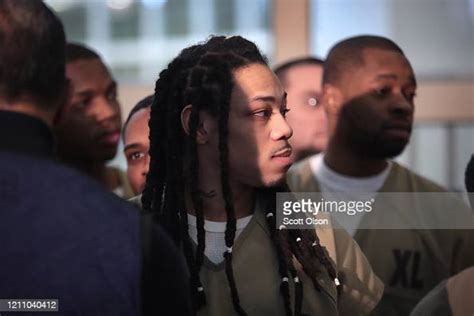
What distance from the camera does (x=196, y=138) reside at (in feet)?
5.98

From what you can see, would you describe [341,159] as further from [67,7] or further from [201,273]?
[67,7]

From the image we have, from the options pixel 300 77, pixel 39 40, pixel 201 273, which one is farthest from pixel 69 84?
pixel 300 77

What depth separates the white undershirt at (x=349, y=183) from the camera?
7.16 feet

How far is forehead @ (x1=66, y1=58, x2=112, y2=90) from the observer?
2.58 m

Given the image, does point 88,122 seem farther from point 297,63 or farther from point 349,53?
point 297,63

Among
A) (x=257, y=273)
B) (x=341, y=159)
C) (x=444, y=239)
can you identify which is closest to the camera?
(x=257, y=273)

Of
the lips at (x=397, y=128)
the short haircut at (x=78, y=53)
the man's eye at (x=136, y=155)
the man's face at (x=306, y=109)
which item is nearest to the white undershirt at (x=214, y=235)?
the man's eye at (x=136, y=155)

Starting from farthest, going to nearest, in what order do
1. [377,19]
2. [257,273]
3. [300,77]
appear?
[377,19], [300,77], [257,273]

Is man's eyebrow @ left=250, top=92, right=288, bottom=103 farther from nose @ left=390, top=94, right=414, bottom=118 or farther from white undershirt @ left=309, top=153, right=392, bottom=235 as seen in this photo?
nose @ left=390, top=94, right=414, bottom=118

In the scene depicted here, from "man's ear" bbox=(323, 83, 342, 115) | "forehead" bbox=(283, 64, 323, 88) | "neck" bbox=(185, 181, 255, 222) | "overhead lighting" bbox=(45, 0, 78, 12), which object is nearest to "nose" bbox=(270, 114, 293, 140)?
"neck" bbox=(185, 181, 255, 222)

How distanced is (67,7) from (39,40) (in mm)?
1956

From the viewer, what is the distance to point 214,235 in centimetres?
182

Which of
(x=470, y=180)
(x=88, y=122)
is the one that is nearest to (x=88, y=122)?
(x=88, y=122)

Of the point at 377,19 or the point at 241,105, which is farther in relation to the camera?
the point at 377,19
